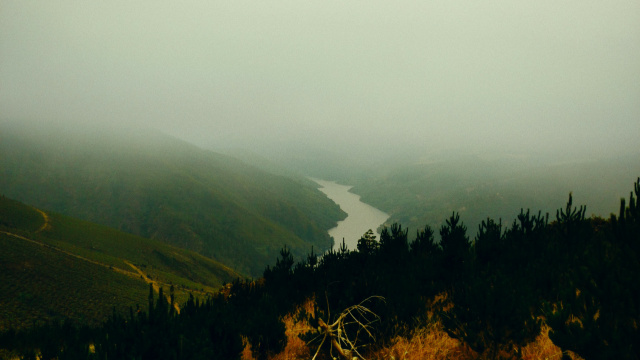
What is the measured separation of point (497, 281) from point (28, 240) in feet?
382

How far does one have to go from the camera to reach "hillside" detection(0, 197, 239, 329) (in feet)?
183

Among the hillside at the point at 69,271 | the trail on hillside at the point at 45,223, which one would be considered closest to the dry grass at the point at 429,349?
the hillside at the point at 69,271

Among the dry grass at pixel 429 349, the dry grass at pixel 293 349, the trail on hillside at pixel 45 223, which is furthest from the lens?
the trail on hillside at pixel 45 223

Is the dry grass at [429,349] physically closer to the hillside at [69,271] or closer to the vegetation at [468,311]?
the vegetation at [468,311]

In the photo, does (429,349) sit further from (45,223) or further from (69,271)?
(45,223)

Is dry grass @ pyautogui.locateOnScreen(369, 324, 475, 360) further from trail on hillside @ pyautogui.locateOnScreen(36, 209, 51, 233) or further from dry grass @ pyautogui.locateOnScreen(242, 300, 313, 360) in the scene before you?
trail on hillside @ pyautogui.locateOnScreen(36, 209, 51, 233)

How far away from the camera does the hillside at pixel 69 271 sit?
183 ft

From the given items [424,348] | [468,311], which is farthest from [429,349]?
[468,311]

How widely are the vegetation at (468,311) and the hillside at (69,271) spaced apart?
4625cm

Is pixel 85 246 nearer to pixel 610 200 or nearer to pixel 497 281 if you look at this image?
pixel 497 281

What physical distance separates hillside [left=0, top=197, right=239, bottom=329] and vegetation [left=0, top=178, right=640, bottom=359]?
4625cm

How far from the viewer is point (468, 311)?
5.19m

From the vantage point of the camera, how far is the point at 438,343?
523 cm

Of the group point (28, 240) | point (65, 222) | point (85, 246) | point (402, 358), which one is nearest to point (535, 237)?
point (402, 358)
